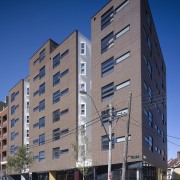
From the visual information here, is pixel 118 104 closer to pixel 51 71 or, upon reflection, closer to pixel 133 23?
pixel 133 23

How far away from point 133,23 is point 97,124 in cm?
1289

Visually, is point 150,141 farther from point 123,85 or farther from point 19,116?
point 19,116

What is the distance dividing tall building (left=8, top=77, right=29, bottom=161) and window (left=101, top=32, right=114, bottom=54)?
99.6ft

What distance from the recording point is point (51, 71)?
176 ft

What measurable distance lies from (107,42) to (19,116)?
34.9 m

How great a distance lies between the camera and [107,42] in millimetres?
40594

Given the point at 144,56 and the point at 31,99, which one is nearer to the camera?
the point at 144,56

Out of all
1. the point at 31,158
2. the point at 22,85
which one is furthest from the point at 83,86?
the point at 22,85

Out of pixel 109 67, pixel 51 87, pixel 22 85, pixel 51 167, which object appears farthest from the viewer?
pixel 22 85

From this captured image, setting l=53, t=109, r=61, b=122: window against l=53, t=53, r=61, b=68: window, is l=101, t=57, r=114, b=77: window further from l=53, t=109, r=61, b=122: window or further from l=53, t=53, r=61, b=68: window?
l=53, t=53, r=61, b=68: window

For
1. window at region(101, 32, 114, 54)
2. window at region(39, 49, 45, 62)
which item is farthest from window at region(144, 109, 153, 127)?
window at region(39, 49, 45, 62)

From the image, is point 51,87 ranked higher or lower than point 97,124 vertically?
higher

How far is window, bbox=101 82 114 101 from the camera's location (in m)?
38.3

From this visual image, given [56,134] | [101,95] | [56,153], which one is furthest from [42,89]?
[101,95]
